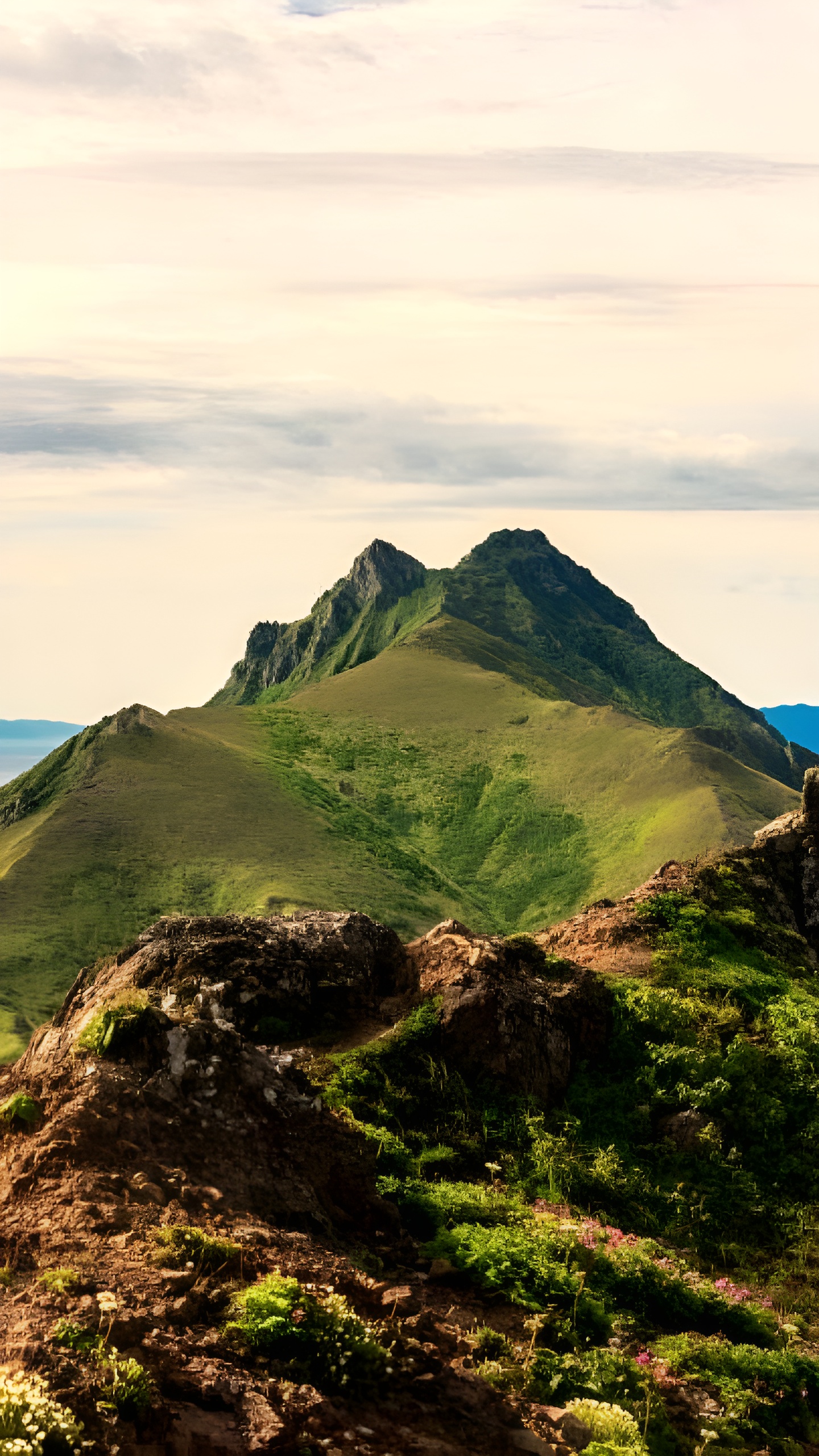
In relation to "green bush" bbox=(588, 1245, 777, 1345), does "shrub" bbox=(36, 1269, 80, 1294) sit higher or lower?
higher

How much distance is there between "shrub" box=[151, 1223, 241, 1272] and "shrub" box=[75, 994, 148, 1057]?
3.06 meters

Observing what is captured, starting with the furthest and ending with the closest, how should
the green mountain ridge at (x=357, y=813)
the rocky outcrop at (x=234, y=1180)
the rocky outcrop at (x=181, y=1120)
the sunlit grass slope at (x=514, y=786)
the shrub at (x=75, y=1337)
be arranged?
1. the sunlit grass slope at (x=514, y=786)
2. the green mountain ridge at (x=357, y=813)
3. the rocky outcrop at (x=181, y=1120)
4. the rocky outcrop at (x=234, y=1180)
5. the shrub at (x=75, y=1337)

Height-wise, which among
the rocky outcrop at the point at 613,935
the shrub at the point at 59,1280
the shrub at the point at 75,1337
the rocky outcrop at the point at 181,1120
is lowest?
the shrub at the point at 75,1337

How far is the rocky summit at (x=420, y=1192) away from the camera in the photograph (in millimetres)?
8766

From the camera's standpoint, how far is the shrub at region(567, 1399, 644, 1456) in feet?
31.8

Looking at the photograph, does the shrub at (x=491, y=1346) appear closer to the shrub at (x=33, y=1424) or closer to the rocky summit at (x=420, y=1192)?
the rocky summit at (x=420, y=1192)

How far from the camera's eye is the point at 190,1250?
10.0 m

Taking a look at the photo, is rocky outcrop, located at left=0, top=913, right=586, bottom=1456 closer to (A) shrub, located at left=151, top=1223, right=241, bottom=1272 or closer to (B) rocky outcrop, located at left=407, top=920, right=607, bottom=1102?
(B) rocky outcrop, located at left=407, top=920, right=607, bottom=1102

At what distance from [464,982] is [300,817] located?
80866 millimetres

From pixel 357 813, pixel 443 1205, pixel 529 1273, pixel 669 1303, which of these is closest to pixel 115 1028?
pixel 443 1205

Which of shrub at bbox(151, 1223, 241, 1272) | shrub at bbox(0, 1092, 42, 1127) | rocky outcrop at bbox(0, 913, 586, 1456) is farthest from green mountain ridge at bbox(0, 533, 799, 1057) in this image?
shrub at bbox(151, 1223, 241, 1272)

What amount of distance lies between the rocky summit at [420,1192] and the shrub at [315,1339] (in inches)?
0.9

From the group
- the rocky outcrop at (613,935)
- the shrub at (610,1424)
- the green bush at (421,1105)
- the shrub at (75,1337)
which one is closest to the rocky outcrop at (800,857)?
the rocky outcrop at (613,935)

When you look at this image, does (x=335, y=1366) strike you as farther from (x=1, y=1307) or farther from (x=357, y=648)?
(x=357, y=648)
